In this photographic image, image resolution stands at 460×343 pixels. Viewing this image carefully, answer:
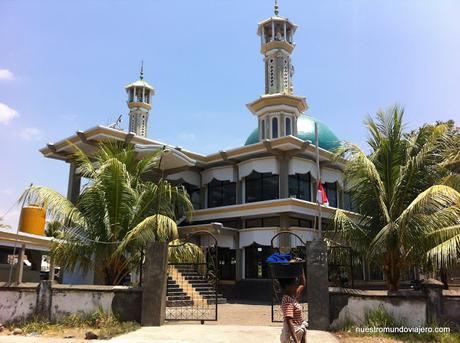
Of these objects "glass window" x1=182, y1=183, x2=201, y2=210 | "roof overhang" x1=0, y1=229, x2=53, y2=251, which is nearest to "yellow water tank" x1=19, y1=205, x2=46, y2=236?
"roof overhang" x1=0, y1=229, x2=53, y2=251

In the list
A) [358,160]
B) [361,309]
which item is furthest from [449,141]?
[361,309]

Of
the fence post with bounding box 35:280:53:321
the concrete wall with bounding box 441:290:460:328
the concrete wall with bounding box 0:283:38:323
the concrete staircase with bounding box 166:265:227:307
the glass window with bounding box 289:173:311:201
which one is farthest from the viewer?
the glass window with bounding box 289:173:311:201

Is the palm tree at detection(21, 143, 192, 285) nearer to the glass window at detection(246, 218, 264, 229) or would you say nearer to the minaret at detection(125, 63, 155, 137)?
the glass window at detection(246, 218, 264, 229)

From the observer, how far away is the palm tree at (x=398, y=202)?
10835 mm

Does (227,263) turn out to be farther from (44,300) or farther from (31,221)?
(44,300)

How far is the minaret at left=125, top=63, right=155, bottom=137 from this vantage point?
37.1m

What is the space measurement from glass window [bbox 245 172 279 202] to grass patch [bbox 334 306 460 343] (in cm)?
1236

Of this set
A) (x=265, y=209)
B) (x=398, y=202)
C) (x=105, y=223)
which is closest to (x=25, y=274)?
(x=105, y=223)

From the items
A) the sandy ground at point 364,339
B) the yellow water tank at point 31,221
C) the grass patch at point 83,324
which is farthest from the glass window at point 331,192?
the grass patch at point 83,324

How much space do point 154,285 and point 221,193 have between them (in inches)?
548

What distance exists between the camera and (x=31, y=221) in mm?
18703

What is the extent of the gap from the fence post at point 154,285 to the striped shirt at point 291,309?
612cm

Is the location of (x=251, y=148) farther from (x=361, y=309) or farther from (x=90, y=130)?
(x=361, y=309)

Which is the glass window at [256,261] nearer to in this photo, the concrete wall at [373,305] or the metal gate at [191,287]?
the metal gate at [191,287]
